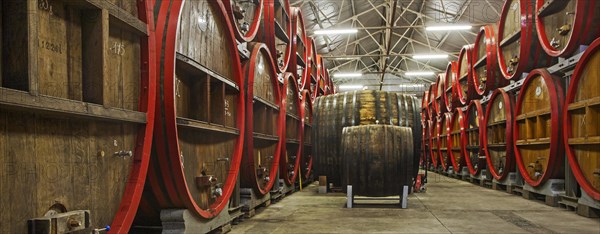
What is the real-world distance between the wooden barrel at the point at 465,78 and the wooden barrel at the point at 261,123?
6.19 metres

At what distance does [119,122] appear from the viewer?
2.53 metres

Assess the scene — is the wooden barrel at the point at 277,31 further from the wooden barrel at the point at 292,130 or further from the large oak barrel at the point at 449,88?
the large oak barrel at the point at 449,88

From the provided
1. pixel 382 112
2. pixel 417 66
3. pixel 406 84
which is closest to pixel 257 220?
pixel 382 112

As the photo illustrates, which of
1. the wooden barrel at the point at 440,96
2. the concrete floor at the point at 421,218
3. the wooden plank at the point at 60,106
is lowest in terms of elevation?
the concrete floor at the point at 421,218

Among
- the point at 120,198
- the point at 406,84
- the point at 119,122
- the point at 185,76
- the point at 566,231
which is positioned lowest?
the point at 566,231

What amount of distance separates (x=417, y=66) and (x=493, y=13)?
13.4 metres

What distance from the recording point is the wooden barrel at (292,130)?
25.4ft

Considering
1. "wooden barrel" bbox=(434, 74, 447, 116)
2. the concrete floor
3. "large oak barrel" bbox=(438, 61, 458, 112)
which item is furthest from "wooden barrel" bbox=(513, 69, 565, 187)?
"wooden barrel" bbox=(434, 74, 447, 116)

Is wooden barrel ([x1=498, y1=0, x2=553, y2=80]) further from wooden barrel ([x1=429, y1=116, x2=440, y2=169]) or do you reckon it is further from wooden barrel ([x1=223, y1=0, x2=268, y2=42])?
wooden barrel ([x1=429, y1=116, x2=440, y2=169])

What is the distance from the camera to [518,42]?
26.9ft

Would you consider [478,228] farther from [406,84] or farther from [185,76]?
[406,84]

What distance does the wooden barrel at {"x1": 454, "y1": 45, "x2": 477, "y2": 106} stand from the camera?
37.5 ft

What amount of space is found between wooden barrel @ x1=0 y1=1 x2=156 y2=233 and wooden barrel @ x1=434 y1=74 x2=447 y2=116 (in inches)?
512

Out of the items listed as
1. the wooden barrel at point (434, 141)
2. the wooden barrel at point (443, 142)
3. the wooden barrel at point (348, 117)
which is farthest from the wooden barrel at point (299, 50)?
the wooden barrel at point (434, 141)
